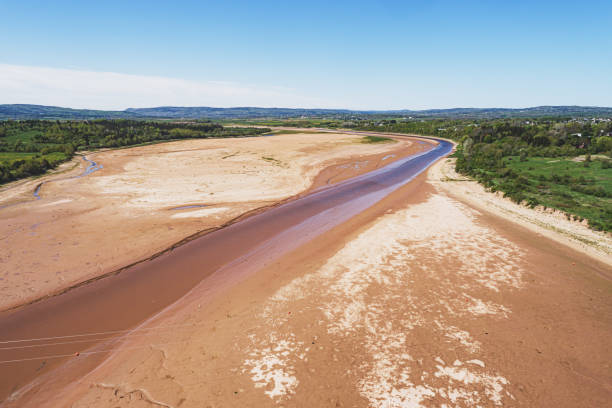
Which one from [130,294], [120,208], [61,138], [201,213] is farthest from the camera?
[61,138]

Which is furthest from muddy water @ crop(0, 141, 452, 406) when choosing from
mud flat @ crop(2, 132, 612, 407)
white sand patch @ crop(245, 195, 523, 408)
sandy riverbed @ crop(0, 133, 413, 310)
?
white sand patch @ crop(245, 195, 523, 408)

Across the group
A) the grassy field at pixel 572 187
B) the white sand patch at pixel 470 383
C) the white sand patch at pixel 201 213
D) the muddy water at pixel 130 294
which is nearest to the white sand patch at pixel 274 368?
the white sand patch at pixel 470 383

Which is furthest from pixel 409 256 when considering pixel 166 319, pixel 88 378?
pixel 88 378

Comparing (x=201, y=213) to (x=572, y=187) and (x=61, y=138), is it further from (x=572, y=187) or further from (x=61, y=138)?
(x=61, y=138)

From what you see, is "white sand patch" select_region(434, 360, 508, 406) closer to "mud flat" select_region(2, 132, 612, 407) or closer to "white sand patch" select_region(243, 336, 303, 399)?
"mud flat" select_region(2, 132, 612, 407)

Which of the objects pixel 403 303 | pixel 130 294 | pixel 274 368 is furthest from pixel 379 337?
pixel 130 294

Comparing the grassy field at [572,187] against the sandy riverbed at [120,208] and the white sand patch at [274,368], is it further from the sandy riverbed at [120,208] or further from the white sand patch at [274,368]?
the white sand patch at [274,368]

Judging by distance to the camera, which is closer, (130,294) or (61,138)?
(130,294)

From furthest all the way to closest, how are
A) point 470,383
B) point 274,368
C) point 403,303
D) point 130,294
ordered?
point 130,294, point 403,303, point 274,368, point 470,383
